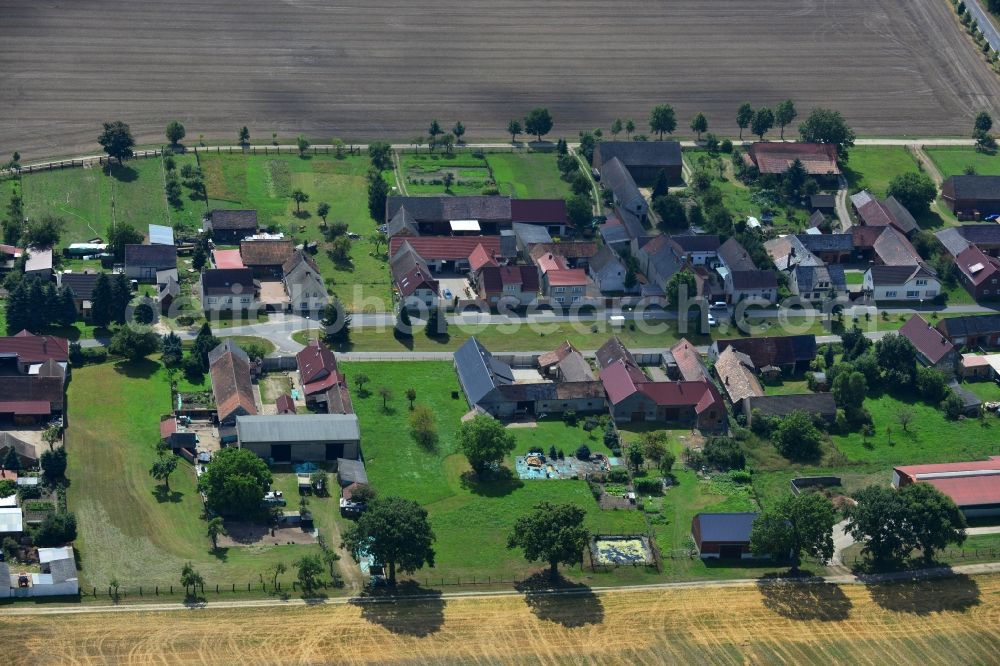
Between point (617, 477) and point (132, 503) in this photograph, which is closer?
point (132, 503)

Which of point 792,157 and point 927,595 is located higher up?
point 792,157

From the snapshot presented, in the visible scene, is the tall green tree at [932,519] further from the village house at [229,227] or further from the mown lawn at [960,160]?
the mown lawn at [960,160]

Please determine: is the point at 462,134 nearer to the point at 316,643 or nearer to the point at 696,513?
the point at 696,513

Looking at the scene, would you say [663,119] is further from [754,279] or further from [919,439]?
[919,439]

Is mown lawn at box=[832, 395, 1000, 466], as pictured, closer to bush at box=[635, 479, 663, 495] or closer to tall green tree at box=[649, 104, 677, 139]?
bush at box=[635, 479, 663, 495]

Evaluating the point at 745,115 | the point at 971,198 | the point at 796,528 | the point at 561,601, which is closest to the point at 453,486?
the point at 561,601

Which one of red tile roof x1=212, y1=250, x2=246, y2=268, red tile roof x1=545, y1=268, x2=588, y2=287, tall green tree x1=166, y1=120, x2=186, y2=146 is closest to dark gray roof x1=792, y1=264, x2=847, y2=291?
red tile roof x1=545, y1=268, x2=588, y2=287

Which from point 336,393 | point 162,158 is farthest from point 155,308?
point 162,158
